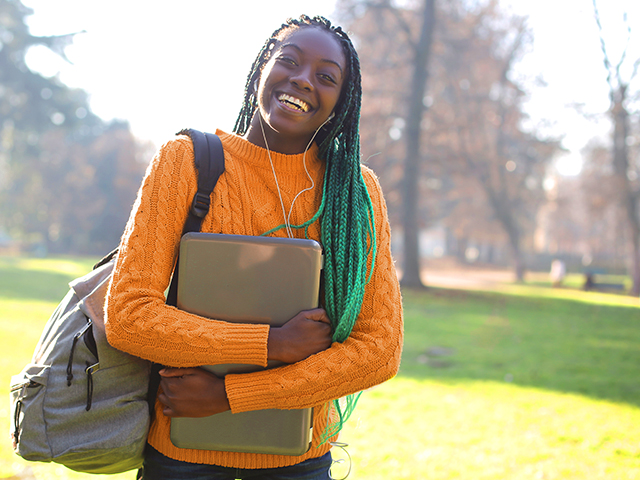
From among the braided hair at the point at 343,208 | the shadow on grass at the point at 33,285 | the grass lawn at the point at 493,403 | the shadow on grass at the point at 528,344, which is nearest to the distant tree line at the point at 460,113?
the shadow on grass at the point at 528,344

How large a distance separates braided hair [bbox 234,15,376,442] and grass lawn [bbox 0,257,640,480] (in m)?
0.56

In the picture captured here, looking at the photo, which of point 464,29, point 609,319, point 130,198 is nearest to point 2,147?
point 130,198

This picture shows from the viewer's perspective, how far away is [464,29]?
18.6 metres

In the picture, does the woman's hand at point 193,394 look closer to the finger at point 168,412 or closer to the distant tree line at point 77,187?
the finger at point 168,412

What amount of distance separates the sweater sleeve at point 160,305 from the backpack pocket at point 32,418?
22 centimetres

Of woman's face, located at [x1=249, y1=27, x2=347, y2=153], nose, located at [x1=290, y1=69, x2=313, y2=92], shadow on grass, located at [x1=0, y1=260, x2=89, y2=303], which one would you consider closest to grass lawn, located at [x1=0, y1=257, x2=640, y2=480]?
woman's face, located at [x1=249, y1=27, x2=347, y2=153]

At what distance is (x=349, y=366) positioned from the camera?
4.78 feet

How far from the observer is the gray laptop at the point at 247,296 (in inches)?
55.0

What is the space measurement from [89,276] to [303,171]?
0.71m

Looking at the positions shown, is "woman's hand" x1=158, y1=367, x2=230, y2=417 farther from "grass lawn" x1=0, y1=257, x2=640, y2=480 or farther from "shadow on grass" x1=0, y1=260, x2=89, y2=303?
"shadow on grass" x1=0, y1=260, x2=89, y2=303

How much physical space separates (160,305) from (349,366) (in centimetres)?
53

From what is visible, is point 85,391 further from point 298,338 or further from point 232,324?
point 298,338

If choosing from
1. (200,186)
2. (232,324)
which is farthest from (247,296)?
(200,186)

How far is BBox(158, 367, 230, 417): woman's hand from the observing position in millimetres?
1403
